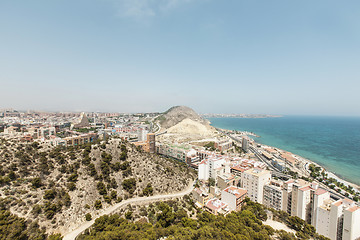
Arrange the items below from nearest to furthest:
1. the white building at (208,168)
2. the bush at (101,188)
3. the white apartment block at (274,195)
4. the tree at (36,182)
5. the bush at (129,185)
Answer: the tree at (36,182), the bush at (101,188), the bush at (129,185), the white apartment block at (274,195), the white building at (208,168)

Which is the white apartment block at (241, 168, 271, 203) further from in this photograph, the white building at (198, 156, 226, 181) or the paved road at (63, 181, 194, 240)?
the paved road at (63, 181, 194, 240)

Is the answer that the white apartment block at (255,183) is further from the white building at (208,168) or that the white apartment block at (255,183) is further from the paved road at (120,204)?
the paved road at (120,204)

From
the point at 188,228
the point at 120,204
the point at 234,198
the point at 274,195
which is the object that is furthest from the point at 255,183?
the point at 120,204

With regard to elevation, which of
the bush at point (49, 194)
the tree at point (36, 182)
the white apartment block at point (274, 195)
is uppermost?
the tree at point (36, 182)

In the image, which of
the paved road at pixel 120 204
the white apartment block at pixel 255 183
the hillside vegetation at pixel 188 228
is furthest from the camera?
the white apartment block at pixel 255 183

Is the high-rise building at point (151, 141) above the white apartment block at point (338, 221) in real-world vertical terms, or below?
above

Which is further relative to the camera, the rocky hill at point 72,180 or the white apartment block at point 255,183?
the white apartment block at point 255,183

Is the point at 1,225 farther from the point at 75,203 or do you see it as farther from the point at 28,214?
the point at 75,203

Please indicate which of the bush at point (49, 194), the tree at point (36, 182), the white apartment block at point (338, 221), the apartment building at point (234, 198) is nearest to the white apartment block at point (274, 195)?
the apartment building at point (234, 198)
